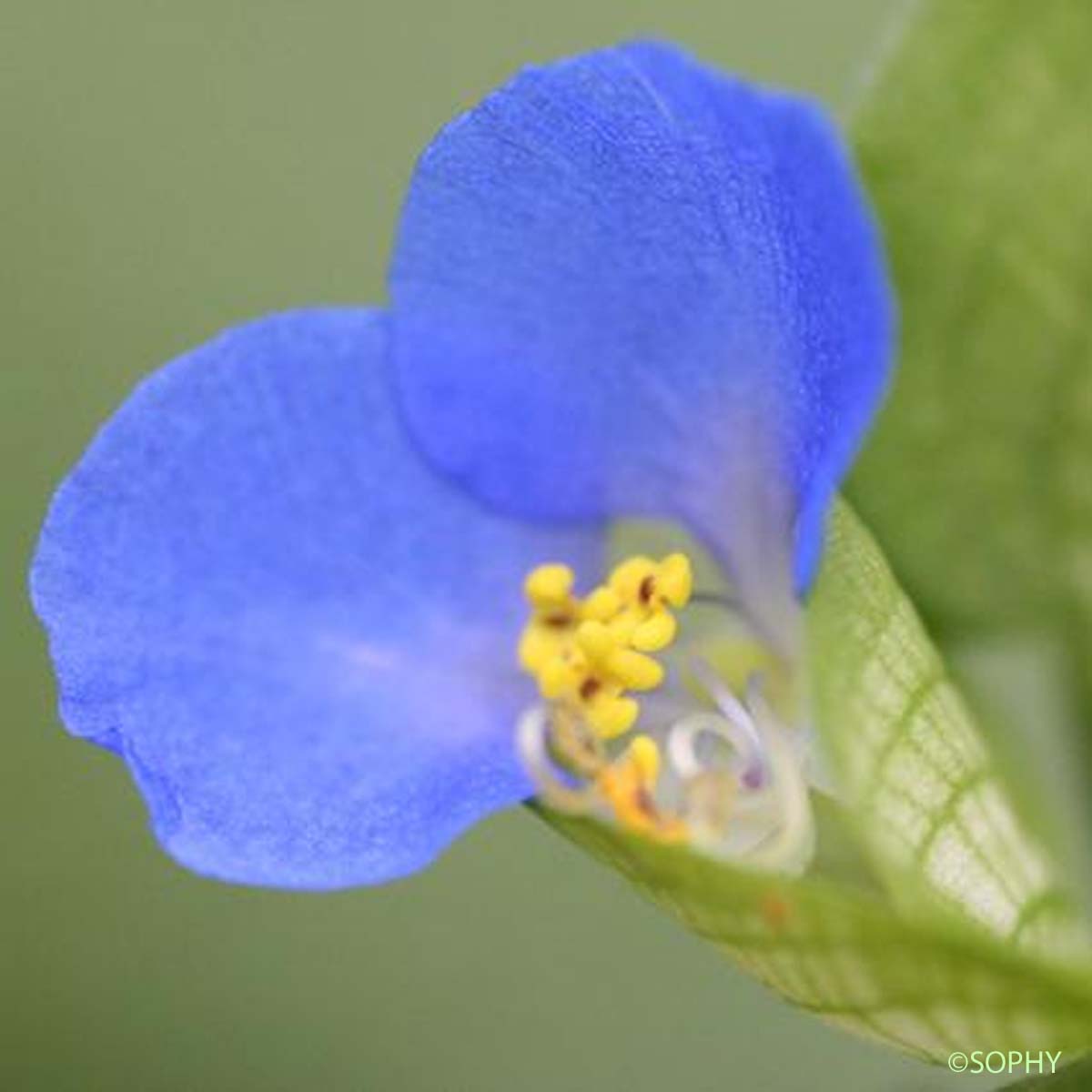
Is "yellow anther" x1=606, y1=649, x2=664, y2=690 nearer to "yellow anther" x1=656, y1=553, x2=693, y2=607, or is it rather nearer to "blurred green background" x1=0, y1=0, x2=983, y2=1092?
"yellow anther" x1=656, y1=553, x2=693, y2=607

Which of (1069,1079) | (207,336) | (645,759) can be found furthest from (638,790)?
(207,336)

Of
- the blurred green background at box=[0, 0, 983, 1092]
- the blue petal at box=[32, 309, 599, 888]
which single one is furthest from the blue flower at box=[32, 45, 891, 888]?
the blurred green background at box=[0, 0, 983, 1092]

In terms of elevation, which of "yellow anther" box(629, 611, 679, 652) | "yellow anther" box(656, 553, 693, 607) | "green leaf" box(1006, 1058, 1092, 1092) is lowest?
"yellow anther" box(629, 611, 679, 652)

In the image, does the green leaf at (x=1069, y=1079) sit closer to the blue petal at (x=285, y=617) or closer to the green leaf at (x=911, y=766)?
the green leaf at (x=911, y=766)

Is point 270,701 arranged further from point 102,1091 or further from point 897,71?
point 102,1091

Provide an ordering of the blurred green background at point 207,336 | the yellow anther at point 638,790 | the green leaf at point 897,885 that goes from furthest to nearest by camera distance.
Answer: the blurred green background at point 207,336, the yellow anther at point 638,790, the green leaf at point 897,885

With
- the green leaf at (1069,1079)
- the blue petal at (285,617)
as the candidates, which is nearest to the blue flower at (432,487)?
the blue petal at (285,617)
